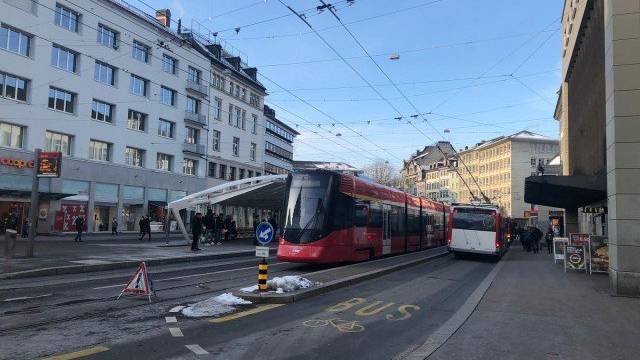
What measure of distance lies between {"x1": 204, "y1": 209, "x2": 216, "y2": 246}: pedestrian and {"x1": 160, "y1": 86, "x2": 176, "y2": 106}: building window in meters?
19.7

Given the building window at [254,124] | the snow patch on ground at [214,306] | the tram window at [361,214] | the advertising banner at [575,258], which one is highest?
the building window at [254,124]

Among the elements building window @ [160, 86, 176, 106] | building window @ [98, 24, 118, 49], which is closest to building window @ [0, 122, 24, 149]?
building window @ [98, 24, 118, 49]

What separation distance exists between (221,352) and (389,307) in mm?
4750

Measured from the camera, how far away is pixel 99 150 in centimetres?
4053

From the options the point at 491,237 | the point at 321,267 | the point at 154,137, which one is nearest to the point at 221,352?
the point at 321,267

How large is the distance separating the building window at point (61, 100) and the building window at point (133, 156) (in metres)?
6.23

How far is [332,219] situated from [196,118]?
3608 centimetres

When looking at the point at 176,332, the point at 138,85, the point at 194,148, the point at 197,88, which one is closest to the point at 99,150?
the point at 138,85

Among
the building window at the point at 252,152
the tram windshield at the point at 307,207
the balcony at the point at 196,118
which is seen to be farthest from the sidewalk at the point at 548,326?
the building window at the point at 252,152

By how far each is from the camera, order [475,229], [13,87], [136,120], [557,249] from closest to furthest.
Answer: [557,249], [475,229], [13,87], [136,120]

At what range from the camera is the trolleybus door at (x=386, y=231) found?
2227cm

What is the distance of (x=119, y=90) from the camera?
41.5 meters

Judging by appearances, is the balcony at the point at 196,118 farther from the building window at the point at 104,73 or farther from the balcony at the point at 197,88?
the building window at the point at 104,73

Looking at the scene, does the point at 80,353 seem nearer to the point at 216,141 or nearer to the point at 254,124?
the point at 216,141
